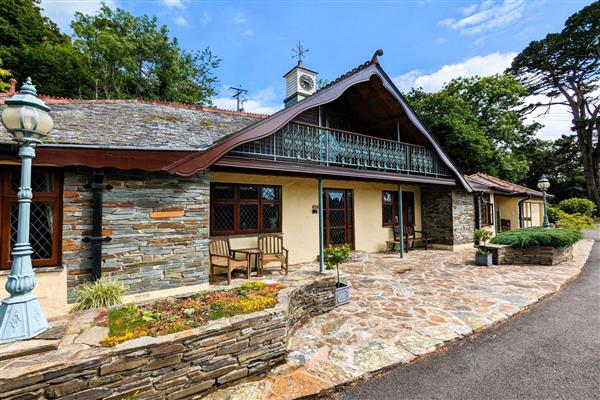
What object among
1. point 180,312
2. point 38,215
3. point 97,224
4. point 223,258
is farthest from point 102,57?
point 180,312

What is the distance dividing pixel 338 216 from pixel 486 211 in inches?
340

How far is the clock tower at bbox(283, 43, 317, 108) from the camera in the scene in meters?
9.64

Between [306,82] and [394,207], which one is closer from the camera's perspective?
[306,82]

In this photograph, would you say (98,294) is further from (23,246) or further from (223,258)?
(223,258)

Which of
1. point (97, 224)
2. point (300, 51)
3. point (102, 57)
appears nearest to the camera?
point (97, 224)

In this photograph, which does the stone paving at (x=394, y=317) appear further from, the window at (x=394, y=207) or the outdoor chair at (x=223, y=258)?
the window at (x=394, y=207)

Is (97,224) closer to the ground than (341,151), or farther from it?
closer to the ground

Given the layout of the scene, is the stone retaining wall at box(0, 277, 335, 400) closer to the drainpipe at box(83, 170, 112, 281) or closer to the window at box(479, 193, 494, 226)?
the drainpipe at box(83, 170, 112, 281)

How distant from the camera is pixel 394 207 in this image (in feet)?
36.4

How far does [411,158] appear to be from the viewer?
9.23 metres

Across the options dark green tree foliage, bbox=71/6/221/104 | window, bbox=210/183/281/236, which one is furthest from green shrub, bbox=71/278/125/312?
dark green tree foliage, bbox=71/6/221/104

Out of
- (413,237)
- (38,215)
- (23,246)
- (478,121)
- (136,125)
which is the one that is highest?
(478,121)

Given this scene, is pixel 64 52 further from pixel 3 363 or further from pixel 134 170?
pixel 3 363

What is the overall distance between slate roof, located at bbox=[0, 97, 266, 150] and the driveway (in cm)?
491
